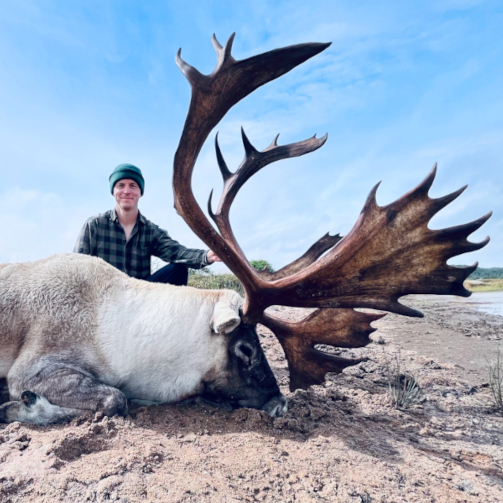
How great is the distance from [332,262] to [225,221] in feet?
3.81

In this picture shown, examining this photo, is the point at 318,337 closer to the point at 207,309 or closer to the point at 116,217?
the point at 207,309

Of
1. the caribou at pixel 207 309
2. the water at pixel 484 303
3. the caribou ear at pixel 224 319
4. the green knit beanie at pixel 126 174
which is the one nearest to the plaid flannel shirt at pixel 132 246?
the green knit beanie at pixel 126 174

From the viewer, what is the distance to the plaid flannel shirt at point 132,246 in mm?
5219

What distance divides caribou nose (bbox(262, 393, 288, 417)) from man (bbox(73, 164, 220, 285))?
2.27 metres

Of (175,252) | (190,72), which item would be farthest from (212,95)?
(175,252)

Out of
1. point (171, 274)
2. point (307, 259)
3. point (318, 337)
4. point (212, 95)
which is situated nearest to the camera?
point (212, 95)

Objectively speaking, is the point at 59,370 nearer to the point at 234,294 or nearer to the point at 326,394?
the point at 234,294

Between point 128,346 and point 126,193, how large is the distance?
2707mm

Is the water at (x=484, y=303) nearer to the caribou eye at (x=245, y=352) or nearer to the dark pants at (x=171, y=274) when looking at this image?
the dark pants at (x=171, y=274)

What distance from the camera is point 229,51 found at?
2.89 metres

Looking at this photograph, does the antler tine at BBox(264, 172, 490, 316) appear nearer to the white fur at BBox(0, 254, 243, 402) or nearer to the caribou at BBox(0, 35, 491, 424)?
the caribou at BBox(0, 35, 491, 424)

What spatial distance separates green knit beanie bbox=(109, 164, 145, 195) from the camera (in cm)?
527

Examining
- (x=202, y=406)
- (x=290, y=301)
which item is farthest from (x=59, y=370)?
(x=290, y=301)

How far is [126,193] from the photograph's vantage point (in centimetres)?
523
